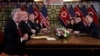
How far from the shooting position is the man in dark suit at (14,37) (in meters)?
4.00

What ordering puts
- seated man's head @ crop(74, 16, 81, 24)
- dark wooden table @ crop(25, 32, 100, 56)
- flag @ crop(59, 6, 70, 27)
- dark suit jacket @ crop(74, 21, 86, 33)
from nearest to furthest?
dark wooden table @ crop(25, 32, 100, 56) < dark suit jacket @ crop(74, 21, 86, 33) < seated man's head @ crop(74, 16, 81, 24) < flag @ crop(59, 6, 70, 27)

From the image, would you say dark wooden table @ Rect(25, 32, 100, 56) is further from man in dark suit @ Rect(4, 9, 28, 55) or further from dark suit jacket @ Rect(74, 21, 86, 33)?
dark suit jacket @ Rect(74, 21, 86, 33)

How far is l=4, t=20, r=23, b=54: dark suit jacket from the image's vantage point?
13.1 ft

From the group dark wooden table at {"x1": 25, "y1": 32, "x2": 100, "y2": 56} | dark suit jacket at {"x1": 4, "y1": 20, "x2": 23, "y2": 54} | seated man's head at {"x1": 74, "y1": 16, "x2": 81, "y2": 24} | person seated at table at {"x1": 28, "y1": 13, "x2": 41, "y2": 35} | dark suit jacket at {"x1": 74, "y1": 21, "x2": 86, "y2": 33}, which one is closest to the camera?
dark wooden table at {"x1": 25, "y1": 32, "x2": 100, "y2": 56}

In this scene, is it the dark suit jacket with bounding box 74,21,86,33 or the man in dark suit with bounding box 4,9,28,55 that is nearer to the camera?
the man in dark suit with bounding box 4,9,28,55

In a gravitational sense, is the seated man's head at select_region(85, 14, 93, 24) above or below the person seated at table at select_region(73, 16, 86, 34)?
above

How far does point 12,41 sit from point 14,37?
0.26 feet

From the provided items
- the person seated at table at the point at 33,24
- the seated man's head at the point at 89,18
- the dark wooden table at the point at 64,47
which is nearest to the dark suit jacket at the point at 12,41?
the dark wooden table at the point at 64,47

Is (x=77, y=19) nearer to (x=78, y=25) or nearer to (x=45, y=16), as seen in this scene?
(x=78, y=25)

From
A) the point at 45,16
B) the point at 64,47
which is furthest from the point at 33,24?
the point at 64,47

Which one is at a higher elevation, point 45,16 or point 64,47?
point 45,16

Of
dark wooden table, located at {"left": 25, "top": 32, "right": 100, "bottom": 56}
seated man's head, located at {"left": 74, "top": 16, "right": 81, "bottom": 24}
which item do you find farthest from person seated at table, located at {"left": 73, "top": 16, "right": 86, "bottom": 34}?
dark wooden table, located at {"left": 25, "top": 32, "right": 100, "bottom": 56}

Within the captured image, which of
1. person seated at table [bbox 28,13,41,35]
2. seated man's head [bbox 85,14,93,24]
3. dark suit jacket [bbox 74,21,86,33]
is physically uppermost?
seated man's head [bbox 85,14,93,24]

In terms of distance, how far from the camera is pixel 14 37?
405 centimetres
